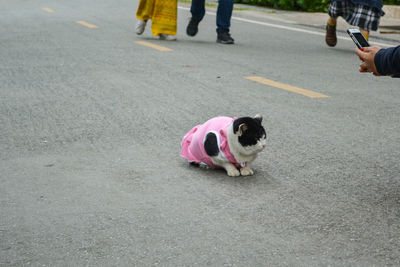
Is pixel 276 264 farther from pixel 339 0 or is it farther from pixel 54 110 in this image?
pixel 339 0

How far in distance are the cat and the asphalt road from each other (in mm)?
81

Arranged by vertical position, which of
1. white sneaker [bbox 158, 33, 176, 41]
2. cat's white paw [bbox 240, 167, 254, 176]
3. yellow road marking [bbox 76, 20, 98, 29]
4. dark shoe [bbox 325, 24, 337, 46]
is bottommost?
yellow road marking [bbox 76, 20, 98, 29]

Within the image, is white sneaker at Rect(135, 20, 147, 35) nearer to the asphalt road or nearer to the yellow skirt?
the yellow skirt

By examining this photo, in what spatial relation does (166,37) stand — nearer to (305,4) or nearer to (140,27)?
(140,27)

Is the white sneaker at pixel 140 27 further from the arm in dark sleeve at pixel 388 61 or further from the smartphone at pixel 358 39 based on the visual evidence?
the arm in dark sleeve at pixel 388 61

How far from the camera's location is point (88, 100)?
18.5 ft

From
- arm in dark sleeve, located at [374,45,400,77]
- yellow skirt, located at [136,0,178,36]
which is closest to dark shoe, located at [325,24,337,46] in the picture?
yellow skirt, located at [136,0,178,36]

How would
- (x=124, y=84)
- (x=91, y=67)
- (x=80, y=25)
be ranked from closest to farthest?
(x=124, y=84) < (x=91, y=67) < (x=80, y=25)

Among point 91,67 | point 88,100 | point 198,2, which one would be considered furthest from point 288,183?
point 198,2

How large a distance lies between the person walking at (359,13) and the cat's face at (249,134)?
592 cm

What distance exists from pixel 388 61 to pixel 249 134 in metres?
0.83

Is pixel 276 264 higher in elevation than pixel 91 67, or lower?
higher

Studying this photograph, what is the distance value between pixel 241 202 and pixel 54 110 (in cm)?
246

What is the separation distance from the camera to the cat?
350 cm
